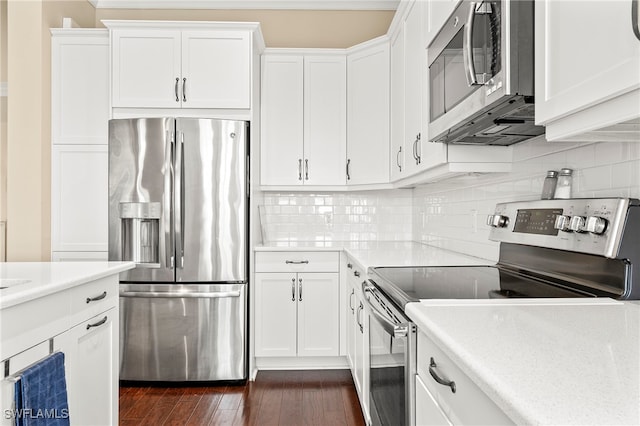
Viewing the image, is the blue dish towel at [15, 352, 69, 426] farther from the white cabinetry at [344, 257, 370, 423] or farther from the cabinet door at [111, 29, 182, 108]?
the cabinet door at [111, 29, 182, 108]

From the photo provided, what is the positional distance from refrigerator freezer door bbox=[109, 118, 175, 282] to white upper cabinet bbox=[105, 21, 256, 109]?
227 mm

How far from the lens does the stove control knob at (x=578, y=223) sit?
133 centimetres

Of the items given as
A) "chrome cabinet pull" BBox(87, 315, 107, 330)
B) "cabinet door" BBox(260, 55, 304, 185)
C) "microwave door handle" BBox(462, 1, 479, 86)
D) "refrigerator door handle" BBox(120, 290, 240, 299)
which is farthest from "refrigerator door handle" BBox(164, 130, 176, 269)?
"microwave door handle" BBox(462, 1, 479, 86)

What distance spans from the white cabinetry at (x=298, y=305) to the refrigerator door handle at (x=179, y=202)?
0.58 metres

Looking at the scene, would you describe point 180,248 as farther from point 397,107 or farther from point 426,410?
point 426,410

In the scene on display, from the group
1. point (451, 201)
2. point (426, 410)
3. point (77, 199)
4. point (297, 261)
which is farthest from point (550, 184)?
point (77, 199)

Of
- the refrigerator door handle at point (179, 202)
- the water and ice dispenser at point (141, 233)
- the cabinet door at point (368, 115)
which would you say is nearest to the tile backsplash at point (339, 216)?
the cabinet door at point (368, 115)

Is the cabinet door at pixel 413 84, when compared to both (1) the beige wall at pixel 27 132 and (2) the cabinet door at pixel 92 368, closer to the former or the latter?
(2) the cabinet door at pixel 92 368

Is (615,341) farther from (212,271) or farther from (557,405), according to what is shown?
(212,271)

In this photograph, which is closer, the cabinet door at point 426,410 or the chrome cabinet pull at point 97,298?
the cabinet door at point 426,410

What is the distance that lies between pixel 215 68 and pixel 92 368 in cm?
214

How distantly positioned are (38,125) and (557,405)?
3598mm

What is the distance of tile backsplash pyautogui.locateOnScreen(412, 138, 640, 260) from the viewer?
134 centimetres

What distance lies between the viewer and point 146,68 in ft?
10.5
